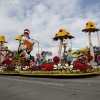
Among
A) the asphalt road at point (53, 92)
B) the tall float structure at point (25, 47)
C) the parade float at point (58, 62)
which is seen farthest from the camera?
the tall float structure at point (25, 47)

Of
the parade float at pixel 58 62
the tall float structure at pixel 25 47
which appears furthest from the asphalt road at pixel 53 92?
the tall float structure at pixel 25 47

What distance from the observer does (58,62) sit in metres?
22.0

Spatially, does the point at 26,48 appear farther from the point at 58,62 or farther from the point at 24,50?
the point at 58,62

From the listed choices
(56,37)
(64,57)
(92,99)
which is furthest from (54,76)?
(56,37)

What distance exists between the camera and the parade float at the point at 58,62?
55.5 feet

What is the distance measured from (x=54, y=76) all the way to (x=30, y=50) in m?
9.67

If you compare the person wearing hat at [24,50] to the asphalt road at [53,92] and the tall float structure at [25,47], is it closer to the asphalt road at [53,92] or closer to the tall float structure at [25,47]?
the tall float structure at [25,47]

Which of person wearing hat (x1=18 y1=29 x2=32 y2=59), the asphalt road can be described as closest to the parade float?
person wearing hat (x1=18 y1=29 x2=32 y2=59)

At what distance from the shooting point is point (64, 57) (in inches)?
987

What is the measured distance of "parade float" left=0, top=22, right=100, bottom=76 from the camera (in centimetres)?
1692

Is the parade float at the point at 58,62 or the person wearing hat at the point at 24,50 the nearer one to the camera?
the parade float at the point at 58,62

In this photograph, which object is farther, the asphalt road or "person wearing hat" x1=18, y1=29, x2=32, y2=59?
"person wearing hat" x1=18, y1=29, x2=32, y2=59

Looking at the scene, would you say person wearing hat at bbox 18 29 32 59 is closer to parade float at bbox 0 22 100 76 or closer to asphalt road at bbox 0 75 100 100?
parade float at bbox 0 22 100 76

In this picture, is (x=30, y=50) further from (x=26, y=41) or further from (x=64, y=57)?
(x=64, y=57)
